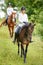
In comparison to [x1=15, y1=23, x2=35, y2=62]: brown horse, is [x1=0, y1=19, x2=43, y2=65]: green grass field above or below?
below

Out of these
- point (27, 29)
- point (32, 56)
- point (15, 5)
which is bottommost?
point (15, 5)

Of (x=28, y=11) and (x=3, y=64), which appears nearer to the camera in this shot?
(x=3, y=64)

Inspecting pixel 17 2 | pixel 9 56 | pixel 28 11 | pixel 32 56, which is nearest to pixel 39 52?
pixel 32 56

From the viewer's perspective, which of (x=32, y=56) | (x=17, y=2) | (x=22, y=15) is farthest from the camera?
(x=17, y=2)

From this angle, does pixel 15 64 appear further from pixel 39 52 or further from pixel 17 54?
pixel 39 52

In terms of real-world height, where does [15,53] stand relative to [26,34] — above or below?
below

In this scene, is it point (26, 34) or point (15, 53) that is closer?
point (26, 34)

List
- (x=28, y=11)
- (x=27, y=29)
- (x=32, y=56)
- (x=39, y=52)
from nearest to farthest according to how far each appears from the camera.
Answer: (x=27, y=29)
(x=32, y=56)
(x=39, y=52)
(x=28, y=11)

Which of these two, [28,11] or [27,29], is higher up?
[27,29]

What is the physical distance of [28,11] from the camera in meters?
30.5

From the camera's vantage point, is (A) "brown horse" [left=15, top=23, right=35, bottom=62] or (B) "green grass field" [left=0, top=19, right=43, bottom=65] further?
(B) "green grass field" [left=0, top=19, right=43, bottom=65]

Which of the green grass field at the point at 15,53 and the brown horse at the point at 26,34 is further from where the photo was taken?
the green grass field at the point at 15,53

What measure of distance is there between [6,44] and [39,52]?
175 centimetres

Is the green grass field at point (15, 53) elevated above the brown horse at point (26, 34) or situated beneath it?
situated beneath
